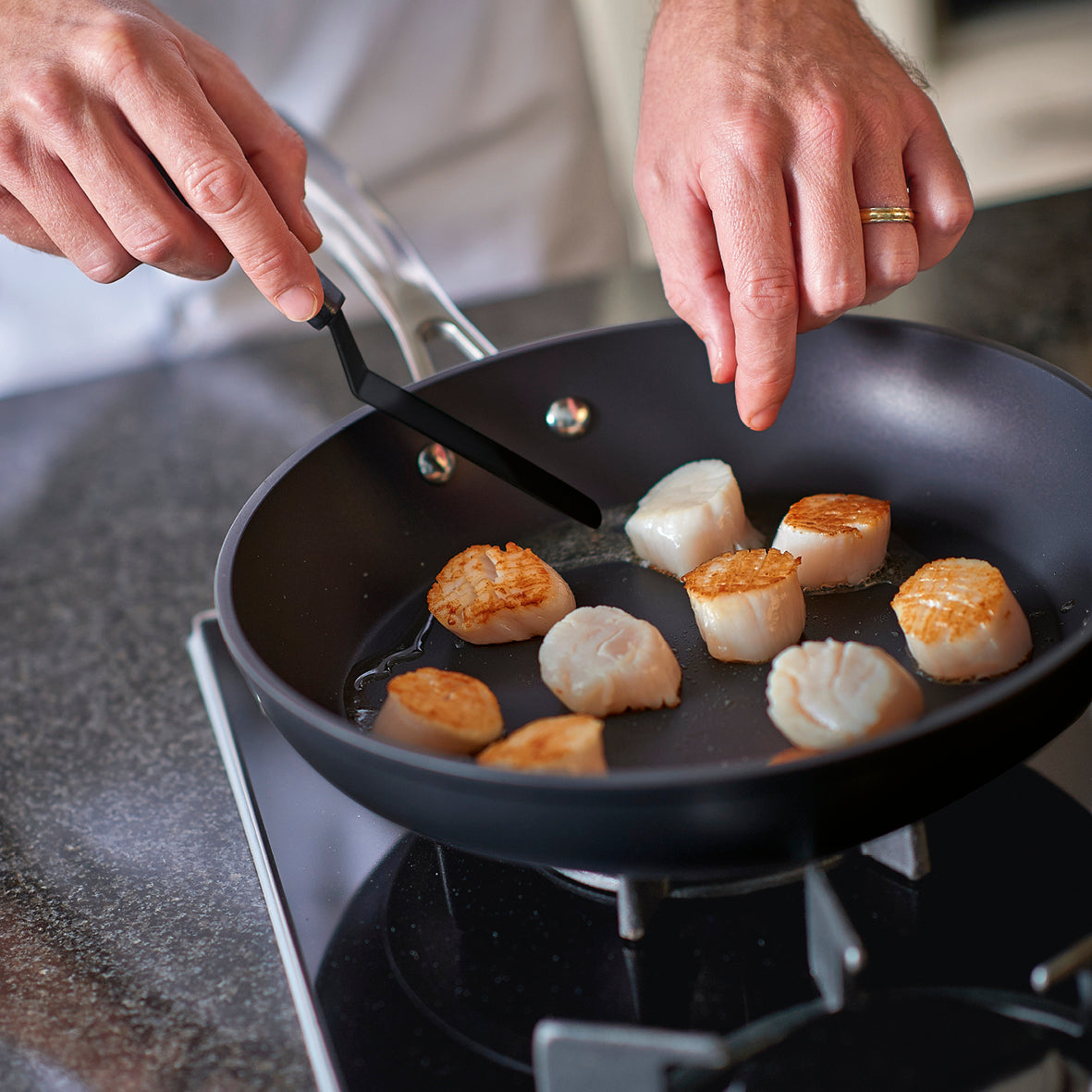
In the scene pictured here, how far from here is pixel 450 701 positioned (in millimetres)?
750

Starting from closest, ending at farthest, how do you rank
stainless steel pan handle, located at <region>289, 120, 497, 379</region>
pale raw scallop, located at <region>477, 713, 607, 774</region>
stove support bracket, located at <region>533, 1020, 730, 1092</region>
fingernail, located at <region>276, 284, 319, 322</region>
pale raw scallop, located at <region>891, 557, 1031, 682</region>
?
stove support bracket, located at <region>533, 1020, 730, 1092</region> → pale raw scallop, located at <region>477, 713, 607, 774</region> → pale raw scallop, located at <region>891, 557, 1031, 682</region> → fingernail, located at <region>276, 284, 319, 322</region> → stainless steel pan handle, located at <region>289, 120, 497, 379</region>

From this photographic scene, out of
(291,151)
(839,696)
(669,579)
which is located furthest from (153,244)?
(839,696)

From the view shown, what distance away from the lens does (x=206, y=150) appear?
0.82m

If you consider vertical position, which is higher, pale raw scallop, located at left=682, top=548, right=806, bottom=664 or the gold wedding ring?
the gold wedding ring

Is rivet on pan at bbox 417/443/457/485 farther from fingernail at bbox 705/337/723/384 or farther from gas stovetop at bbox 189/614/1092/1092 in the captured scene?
gas stovetop at bbox 189/614/1092/1092

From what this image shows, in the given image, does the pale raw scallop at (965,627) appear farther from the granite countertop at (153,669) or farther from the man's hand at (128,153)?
the man's hand at (128,153)

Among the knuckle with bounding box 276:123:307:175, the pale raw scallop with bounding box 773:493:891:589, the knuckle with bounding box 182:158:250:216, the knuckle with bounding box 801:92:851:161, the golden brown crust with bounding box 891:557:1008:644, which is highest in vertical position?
the knuckle with bounding box 182:158:250:216

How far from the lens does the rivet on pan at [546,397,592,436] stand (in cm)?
112

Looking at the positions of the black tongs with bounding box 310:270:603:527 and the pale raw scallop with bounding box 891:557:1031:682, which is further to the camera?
the black tongs with bounding box 310:270:603:527

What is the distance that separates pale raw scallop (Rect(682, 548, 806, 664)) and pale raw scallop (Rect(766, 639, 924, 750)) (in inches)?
4.3

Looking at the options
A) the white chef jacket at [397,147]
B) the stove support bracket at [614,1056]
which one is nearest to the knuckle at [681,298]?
the stove support bracket at [614,1056]

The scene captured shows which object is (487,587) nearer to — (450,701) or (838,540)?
(450,701)

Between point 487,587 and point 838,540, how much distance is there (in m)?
0.28

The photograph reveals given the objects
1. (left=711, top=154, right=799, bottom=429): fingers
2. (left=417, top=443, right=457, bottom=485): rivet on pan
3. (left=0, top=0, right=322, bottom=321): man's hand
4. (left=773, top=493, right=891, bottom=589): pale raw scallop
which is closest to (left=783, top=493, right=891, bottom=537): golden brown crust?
(left=773, top=493, right=891, bottom=589): pale raw scallop
